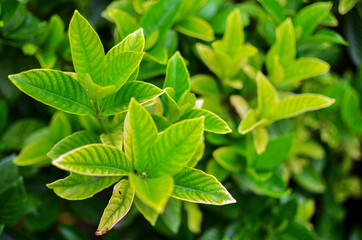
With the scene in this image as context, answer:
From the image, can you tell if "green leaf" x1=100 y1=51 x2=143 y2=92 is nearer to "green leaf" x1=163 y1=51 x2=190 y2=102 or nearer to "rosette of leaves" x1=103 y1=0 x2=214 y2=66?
"green leaf" x1=163 y1=51 x2=190 y2=102

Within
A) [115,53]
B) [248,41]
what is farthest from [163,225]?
[248,41]

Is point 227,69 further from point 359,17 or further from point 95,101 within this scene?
point 359,17

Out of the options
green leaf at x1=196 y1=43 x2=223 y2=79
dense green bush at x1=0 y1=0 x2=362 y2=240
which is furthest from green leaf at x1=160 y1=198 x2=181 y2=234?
green leaf at x1=196 y1=43 x2=223 y2=79

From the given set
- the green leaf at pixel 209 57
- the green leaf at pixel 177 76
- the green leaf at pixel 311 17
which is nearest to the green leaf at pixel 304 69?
the green leaf at pixel 311 17

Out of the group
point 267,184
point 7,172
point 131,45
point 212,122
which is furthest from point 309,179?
point 7,172

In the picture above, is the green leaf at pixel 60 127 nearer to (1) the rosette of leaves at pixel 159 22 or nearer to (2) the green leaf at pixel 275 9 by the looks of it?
(1) the rosette of leaves at pixel 159 22

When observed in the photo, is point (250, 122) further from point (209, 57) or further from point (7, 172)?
point (7, 172)
